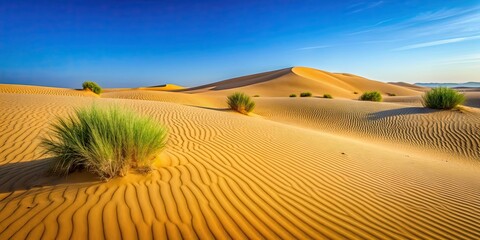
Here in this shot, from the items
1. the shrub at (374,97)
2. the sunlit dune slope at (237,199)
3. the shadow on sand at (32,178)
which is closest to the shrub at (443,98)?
the sunlit dune slope at (237,199)

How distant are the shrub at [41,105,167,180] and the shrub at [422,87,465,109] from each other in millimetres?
14925

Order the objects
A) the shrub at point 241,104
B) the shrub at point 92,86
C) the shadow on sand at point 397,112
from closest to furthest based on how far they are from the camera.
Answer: the shadow on sand at point 397,112 → the shrub at point 241,104 → the shrub at point 92,86

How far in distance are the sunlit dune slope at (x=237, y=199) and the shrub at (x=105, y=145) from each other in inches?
8.5

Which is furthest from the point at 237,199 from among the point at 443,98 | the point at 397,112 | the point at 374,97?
the point at 374,97

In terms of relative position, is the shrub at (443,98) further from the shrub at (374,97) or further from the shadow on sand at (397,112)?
the shrub at (374,97)

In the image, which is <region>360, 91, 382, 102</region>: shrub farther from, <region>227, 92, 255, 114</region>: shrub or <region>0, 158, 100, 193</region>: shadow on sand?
<region>0, 158, 100, 193</region>: shadow on sand

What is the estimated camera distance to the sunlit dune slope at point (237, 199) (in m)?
2.68

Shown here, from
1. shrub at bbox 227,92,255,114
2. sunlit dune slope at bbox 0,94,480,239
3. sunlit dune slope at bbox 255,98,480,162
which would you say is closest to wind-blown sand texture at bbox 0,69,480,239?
sunlit dune slope at bbox 0,94,480,239

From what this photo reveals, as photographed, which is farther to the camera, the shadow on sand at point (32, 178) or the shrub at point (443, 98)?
the shrub at point (443, 98)

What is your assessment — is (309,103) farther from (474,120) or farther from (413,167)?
(413,167)

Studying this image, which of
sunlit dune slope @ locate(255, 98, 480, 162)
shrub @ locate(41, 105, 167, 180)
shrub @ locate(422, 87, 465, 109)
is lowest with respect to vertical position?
sunlit dune slope @ locate(255, 98, 480, 162)

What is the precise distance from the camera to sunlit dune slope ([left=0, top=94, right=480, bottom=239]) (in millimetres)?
2680

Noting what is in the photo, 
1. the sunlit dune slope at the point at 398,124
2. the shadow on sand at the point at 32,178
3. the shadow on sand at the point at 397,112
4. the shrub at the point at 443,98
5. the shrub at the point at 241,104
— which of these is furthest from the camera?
the shrub at the point at 241,104

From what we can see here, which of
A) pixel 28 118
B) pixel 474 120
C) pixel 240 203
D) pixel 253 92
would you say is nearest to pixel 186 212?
A: pixel 240 203
